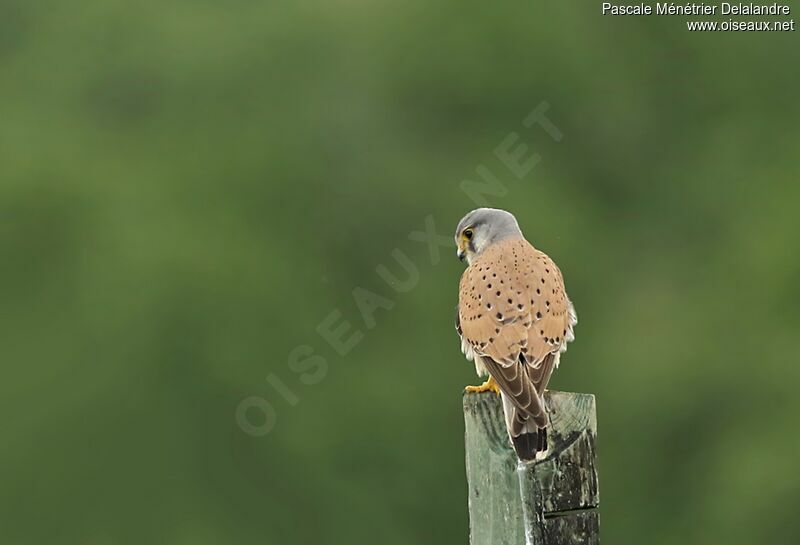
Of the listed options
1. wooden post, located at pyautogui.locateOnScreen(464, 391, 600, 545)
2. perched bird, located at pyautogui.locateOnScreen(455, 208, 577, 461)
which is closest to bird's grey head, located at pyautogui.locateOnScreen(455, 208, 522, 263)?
perched bird, located at pyautogui.locateOnScreen(455, 208, 577, 461)

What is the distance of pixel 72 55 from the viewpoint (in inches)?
557

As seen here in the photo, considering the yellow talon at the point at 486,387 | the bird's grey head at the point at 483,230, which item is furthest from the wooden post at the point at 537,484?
the bird's grey head at the point at 483,230

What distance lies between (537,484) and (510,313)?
1153 millimetres

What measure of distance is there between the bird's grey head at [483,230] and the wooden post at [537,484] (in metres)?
1.59

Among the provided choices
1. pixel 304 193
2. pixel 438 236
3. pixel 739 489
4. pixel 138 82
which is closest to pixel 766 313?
pixel 739 489

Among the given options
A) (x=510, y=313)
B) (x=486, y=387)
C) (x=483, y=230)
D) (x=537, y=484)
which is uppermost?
(x=483, y=230)

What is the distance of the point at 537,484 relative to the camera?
131 inches

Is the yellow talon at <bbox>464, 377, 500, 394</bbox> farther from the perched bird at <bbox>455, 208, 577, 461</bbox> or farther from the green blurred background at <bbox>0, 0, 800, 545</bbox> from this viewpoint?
the green blurred background at <bbox>0, 0, 800, 545</bbox>

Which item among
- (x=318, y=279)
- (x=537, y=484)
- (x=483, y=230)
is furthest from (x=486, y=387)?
(x=318, y=279)

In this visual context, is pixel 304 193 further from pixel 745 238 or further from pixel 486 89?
pixel 745 238

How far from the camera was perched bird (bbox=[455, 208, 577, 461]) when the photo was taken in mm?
4113

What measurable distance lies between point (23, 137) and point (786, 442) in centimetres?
798

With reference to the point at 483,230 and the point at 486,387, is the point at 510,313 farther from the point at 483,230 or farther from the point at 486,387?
the point at 483,230

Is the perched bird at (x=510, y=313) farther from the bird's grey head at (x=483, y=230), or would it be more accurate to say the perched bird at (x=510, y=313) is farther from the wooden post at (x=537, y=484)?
the wooden post at (x=537, y=484)
